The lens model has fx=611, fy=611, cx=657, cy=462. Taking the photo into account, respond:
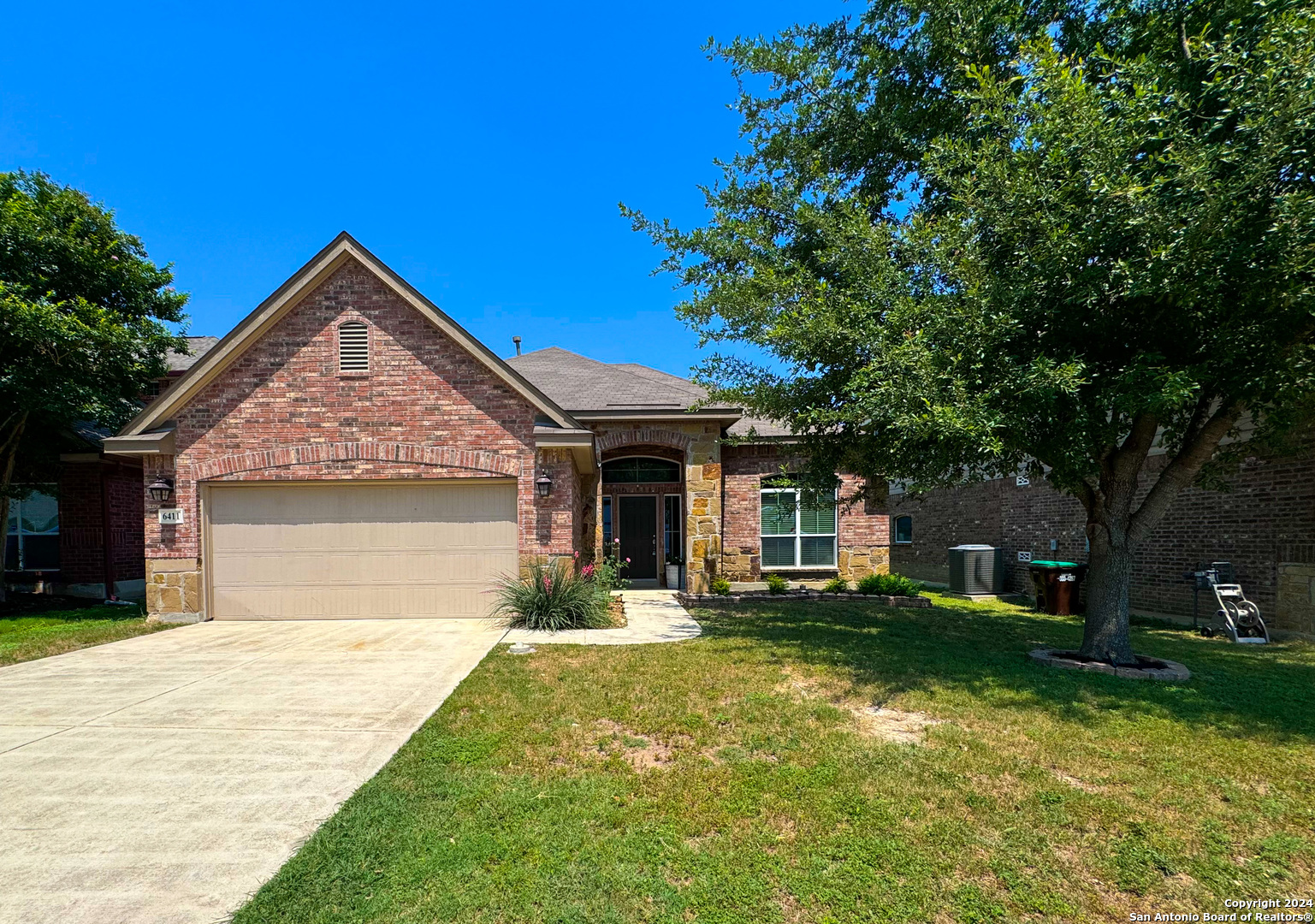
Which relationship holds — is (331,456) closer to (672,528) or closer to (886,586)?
(672,528)

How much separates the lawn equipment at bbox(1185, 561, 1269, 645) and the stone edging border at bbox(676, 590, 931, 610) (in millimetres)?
4124

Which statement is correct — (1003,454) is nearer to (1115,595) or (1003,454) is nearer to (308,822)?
(1115,595)

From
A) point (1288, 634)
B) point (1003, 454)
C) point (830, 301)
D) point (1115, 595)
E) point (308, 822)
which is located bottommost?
point (1288, 634)

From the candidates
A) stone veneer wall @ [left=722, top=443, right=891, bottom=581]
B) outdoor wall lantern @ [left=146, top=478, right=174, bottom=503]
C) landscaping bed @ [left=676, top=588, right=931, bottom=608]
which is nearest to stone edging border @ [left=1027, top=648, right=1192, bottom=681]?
landscaping bed @ [left=676, top=588, right=931, bottom=608]

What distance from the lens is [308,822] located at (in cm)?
351

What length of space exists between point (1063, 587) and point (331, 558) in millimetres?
13548

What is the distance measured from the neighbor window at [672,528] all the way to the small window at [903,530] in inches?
370

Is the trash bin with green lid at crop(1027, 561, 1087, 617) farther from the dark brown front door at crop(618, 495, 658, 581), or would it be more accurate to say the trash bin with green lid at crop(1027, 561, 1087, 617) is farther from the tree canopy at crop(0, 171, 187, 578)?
the tree canopy at crop(0, 171, 187, 578)

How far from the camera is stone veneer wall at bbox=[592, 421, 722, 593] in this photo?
13.3m

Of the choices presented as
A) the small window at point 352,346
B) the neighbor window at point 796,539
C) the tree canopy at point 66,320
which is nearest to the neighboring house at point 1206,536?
the neighbor window at point 796,539

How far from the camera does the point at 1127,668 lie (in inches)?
270

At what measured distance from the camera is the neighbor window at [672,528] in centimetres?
1454

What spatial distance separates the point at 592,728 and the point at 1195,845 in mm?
3786

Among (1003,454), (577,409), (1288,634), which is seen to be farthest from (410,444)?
(1288,634)
